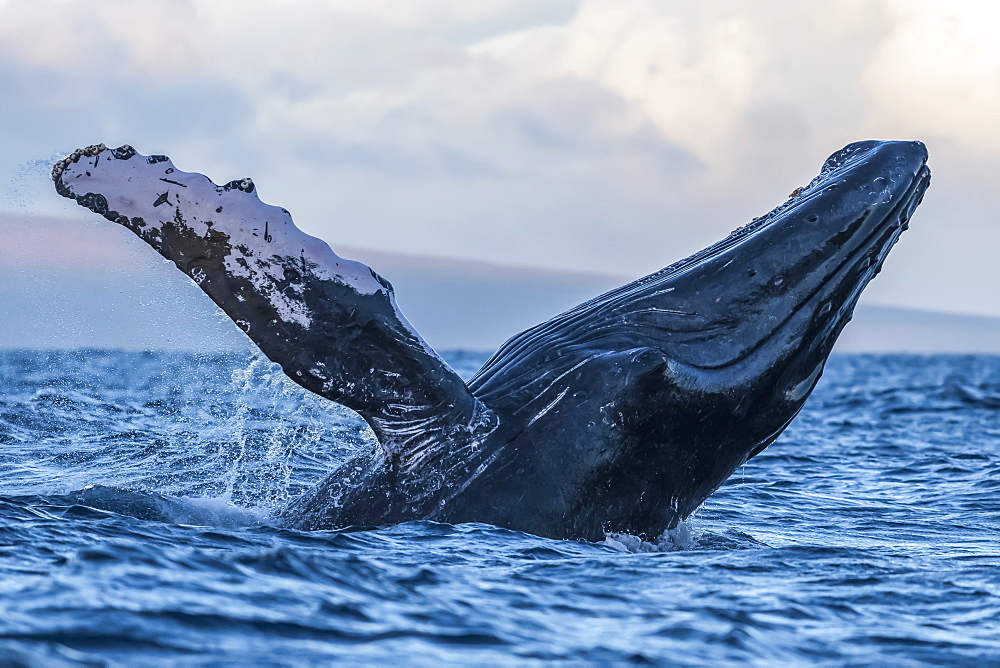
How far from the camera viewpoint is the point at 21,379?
2925 cm

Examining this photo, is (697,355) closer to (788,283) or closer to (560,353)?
(788,283)

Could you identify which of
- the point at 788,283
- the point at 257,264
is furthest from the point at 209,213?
the point at 788,283

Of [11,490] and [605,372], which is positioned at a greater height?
[605,372]

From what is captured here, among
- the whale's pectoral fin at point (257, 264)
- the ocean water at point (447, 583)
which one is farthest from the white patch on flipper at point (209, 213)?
the ocean water at point (447, 583)

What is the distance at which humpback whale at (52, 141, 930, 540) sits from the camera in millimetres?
7445

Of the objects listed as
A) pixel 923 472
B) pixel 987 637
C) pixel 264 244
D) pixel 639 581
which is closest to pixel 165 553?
pixel 264 244

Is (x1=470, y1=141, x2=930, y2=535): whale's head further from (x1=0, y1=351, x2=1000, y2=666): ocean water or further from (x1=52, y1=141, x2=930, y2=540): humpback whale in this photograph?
(x1=0, y1=351, x2=1000, y2=666): ocean water

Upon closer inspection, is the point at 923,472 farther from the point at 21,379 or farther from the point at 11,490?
the point at 21,379

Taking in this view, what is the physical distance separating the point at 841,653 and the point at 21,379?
26914mm

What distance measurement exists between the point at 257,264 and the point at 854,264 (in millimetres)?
4395

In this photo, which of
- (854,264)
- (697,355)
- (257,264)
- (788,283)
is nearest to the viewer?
(257,264)

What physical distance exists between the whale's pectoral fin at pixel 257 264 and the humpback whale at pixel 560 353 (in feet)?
0.03

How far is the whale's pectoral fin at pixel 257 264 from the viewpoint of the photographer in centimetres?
741

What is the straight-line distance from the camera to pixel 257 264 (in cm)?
742
